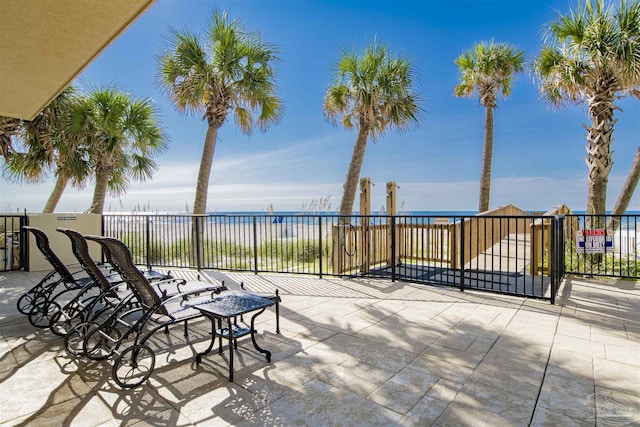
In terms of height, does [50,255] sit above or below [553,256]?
above

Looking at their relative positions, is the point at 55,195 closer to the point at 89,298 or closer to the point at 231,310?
the point at 89,298

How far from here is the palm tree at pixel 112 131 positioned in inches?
342

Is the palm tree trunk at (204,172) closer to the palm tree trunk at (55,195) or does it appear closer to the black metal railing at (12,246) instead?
the black metal railing at (12,246)

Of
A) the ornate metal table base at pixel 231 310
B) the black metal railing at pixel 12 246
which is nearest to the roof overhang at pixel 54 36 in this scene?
the ornate metal table base at pixel 231 310

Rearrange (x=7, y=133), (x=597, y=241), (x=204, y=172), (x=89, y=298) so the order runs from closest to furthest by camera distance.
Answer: (x=89, y=298) < (x=597, y=241) < (x=7, y=133) < (x=204, y=172)

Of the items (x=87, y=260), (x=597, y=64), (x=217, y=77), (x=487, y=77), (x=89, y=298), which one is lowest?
(x=89, y=298)

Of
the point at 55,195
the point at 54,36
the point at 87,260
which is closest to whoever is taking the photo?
the point at 54,36

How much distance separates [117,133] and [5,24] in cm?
715

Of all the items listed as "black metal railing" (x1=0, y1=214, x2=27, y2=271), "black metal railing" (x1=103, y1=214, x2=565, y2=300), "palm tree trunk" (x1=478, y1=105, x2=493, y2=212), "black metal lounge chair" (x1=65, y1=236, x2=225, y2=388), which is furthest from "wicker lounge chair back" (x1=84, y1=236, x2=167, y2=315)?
"palm tree trunk" (x1=478, y1=105, x2=493, y2=212)

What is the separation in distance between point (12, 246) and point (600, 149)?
12.1m

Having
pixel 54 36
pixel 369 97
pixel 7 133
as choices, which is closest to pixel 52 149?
pixel 7 133

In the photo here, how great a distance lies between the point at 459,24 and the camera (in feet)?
47.3

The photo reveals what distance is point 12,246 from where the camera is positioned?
682cm

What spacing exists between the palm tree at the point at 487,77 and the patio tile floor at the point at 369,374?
8.10 m
